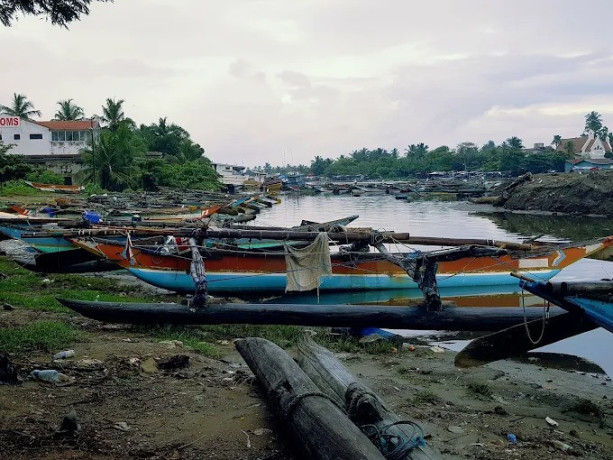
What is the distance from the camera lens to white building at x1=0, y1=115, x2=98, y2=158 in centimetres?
5244

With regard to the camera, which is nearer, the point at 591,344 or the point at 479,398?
the point at 479,398

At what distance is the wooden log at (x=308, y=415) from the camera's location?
4520 millimetres

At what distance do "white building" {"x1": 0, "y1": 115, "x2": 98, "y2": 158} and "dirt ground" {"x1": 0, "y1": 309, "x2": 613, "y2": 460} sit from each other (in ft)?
158

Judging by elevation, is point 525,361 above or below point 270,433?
below

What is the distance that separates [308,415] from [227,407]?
1.71 metres

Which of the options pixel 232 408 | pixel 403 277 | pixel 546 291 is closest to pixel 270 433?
pixel 232 408

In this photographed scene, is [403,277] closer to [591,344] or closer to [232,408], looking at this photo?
[591,344]

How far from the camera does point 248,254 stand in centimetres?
1520

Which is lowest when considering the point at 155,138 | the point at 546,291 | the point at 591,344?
the point at 591,344

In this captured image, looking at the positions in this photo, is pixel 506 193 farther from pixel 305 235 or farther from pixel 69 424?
pixel 69 424

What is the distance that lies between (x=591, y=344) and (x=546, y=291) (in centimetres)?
623

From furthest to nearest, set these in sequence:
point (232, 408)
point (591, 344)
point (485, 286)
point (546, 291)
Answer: point (485, 286) < point (591, 344) < point (546, 291) < point (232, 408)

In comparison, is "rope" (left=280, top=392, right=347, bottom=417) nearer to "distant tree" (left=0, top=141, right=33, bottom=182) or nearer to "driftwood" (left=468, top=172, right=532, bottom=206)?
"distant tree" (left=0, top=141, right=33, bottom=182)

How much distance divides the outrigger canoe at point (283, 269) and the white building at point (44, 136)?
41473 millimetres
